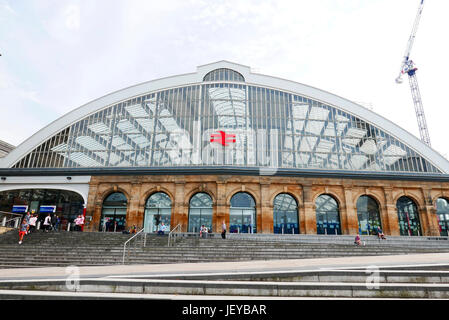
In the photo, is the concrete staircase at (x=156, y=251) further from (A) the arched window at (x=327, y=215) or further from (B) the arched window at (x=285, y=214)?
(B) the arched window at (x=285, y=214)

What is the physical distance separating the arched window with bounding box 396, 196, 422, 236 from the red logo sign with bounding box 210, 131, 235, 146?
1796 centimetres

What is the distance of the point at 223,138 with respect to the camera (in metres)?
26.3

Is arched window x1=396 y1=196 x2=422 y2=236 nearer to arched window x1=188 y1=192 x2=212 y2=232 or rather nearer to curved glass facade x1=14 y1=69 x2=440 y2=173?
curved glass facade x1=14 y1=69 x2=440 y2=173

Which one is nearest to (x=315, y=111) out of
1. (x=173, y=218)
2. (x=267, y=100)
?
(x=267, y=100)

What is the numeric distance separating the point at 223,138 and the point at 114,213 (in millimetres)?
13182

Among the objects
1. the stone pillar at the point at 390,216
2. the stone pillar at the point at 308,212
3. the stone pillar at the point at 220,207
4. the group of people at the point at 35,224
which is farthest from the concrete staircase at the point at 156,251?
the stone pillar at the point at 308,212

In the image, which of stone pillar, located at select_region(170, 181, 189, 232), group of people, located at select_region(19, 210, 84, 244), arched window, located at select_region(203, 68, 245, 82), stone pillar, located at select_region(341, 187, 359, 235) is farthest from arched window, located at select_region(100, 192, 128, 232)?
stone pillar, located at select_region(341, 187, 359, 235)

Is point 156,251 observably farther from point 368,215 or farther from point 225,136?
point 368,215

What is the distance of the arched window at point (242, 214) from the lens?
78.7 feet

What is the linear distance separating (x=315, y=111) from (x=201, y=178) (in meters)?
14.6

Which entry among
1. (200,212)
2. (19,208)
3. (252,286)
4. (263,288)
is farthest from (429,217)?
(19,208)

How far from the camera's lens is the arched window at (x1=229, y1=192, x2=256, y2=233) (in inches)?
944

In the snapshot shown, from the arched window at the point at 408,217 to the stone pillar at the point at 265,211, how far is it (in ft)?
42.3
